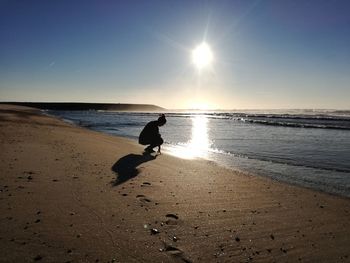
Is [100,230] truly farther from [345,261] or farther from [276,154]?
[276,154]

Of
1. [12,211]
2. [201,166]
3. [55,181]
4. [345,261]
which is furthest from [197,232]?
[201,166]

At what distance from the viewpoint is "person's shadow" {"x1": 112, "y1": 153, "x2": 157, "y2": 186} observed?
9534mm

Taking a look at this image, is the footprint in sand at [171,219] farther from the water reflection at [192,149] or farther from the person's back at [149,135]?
the person's back at [149,135]

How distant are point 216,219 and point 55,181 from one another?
160 inches

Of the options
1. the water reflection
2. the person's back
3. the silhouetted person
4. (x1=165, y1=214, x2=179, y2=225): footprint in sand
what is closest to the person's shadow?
the silhouetted person

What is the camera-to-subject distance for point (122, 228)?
18.7 feet

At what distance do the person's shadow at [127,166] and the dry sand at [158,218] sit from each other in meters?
0.07

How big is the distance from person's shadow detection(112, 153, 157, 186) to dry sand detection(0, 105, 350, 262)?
0.07 m

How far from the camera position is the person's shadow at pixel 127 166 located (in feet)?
31.3

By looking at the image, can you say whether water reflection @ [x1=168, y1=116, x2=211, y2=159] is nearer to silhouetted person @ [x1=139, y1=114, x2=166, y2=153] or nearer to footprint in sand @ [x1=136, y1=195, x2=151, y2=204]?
silhouetted person @ [x1=139, y1=114, x2=166, y2=153]

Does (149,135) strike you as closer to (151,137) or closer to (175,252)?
(151,137)

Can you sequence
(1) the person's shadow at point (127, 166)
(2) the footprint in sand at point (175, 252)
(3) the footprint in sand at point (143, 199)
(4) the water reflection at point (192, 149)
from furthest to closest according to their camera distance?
(4) the water reflection at point (192, 149) → (1) the person's shadow at point (127, 166) → (3) the footprint in sand at point (143, 199) → (2) the footprint in sand at point (175, 252)

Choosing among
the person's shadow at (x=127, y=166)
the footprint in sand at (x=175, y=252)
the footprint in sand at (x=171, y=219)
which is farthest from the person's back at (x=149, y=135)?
the footprint in sand at (x=175, y=252)

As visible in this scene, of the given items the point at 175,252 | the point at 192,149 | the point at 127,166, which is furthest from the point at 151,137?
the point at 175,252
